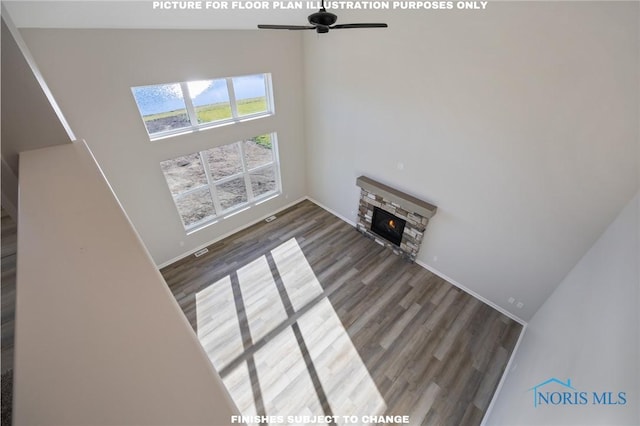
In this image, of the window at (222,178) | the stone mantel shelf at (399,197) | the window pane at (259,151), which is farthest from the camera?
the window pane at (259,151)

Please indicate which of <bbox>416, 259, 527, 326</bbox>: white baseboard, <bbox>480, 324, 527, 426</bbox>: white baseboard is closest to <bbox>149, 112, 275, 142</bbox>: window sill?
<bbox>416, 259, 527, 326</bbox>: white baseboard

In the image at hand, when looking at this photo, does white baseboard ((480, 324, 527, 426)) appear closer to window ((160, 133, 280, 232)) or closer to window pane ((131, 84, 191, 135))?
→ window ((160, 133, 280, 232))

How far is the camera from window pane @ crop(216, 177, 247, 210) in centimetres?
539

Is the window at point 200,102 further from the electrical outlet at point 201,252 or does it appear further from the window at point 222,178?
the electrical outlet at point 201,252

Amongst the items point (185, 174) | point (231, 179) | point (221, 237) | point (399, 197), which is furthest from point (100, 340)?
point (221, 237)

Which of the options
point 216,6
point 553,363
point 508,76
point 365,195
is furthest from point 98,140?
point 553,363

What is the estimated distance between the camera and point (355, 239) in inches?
210

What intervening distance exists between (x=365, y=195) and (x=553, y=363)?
3392 millimetres

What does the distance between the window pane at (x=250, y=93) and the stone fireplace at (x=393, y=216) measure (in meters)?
2.34

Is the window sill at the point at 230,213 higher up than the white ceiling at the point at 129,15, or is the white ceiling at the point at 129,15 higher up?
the white ceiling at the point at 129,15

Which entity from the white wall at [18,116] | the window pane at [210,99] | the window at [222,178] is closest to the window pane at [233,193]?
the window at [222,178]

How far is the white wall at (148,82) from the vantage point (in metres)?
2.88
